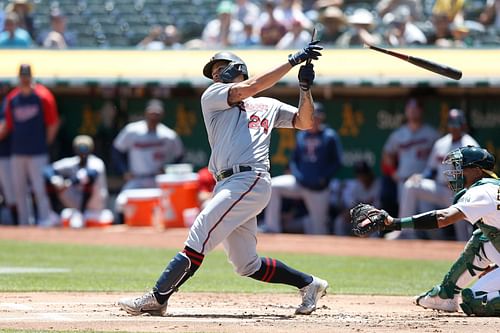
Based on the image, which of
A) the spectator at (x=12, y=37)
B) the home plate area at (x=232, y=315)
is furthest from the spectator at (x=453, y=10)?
the home plate area at (x=232, y=315)

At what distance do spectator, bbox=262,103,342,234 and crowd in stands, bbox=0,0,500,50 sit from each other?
146cm

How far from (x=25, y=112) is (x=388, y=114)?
504 cm

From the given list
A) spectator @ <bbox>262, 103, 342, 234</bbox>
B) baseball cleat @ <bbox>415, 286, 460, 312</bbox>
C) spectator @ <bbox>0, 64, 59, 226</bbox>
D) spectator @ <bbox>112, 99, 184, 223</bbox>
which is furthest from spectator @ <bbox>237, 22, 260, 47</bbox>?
baseball cleat @ <bbox>415, 286, 460, 312</bbox>

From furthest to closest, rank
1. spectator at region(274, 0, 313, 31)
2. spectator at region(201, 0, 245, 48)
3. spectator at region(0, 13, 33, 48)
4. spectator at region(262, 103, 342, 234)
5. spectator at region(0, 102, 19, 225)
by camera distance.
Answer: spectator at region(0, 13, 33, 48) → spectator at region(201, 0, 245, 48) → spectator at region(274, 0, 313, 31) → spectator at region(0, 102, 19, 225) → spectator at region(262, 103, 342, 234)

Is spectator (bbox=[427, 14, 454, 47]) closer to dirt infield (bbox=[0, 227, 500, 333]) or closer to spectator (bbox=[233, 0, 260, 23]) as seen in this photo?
spectator (bbox=[233, 0, 260, 23])

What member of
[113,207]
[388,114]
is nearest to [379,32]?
[388,114]

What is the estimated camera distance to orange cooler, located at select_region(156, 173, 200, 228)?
14.5 metres

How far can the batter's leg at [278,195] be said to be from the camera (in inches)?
550

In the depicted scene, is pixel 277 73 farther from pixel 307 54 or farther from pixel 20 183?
pixel 20 183

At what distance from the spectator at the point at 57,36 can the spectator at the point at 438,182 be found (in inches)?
252

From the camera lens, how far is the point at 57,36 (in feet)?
55.1

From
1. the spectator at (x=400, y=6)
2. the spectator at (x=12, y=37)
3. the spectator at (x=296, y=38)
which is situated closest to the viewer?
the spectator at (x=296, y=38)

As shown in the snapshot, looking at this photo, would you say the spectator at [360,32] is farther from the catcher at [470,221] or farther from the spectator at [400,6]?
the catcher at [470,221]

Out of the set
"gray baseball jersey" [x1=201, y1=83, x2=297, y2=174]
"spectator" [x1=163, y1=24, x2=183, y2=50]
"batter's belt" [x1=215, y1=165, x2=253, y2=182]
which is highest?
"gray baseball jersey" [x1=201, y1=83, x2=297, y2=174]
